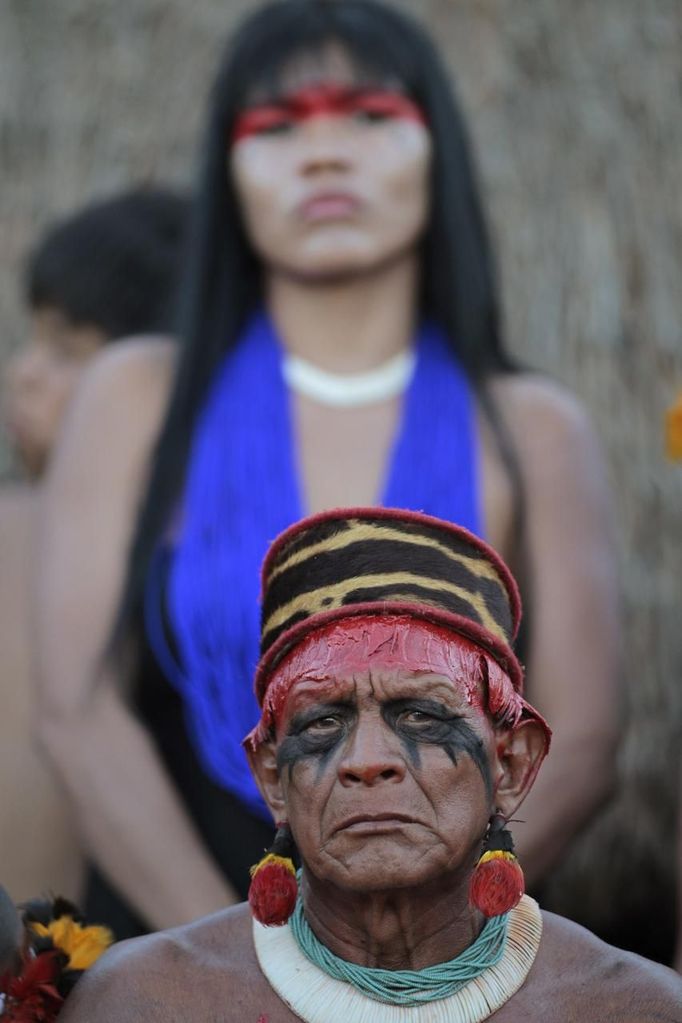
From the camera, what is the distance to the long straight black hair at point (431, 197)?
3.32 m

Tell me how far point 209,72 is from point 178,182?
0.97ft

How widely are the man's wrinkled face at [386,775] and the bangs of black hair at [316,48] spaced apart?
1624mm

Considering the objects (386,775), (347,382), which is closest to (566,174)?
(347,382)

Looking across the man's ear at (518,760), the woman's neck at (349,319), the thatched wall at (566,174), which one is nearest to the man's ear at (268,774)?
the man's ear at (518,760)

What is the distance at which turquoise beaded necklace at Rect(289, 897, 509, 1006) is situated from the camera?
1.96 metres

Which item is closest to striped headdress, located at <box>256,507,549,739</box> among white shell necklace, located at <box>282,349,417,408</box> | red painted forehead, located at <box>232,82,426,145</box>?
white shell necklace, located at <box>282,349,417,408</box>

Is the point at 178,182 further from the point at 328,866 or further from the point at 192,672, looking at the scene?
the point at 328,866

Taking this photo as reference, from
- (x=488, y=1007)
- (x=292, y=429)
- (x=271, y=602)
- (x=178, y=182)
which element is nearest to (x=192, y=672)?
(x=292, y=429)

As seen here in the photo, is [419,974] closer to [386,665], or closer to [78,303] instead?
[386,665]

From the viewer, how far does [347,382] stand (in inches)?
130

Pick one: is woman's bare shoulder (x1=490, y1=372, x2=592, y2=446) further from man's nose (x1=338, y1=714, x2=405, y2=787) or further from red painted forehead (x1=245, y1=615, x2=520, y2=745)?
man's nose (x1=338, y1=714, x2=405, y2=787)

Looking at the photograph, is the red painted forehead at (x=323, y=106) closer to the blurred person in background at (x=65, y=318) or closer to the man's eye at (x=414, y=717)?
the blurred person in background at (x=65, y=318)

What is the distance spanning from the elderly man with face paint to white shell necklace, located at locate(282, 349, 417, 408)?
1.25 m

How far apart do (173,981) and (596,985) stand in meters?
0.44
